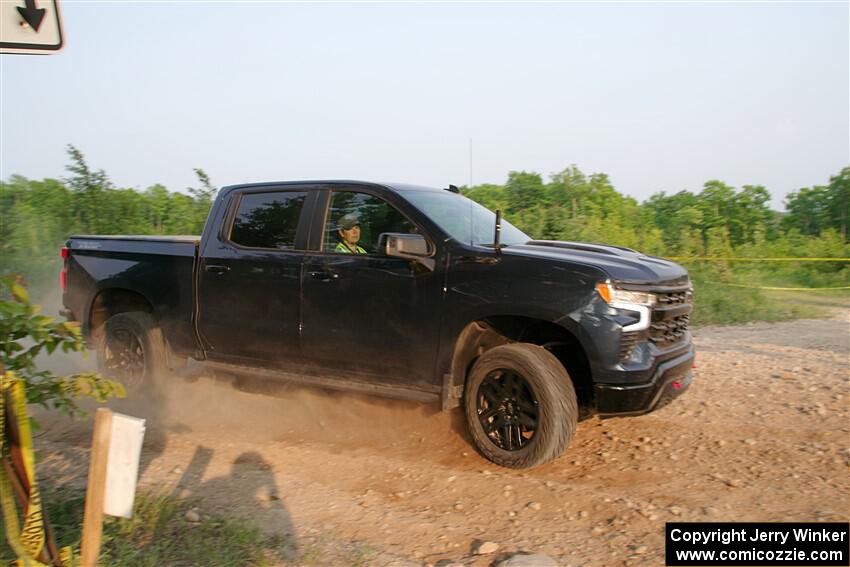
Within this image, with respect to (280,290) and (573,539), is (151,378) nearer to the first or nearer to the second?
(280,290)

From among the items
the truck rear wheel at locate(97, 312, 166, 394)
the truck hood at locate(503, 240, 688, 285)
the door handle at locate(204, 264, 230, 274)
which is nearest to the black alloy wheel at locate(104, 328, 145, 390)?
the truck rear wheel at locate(97, 312, 166, 394)

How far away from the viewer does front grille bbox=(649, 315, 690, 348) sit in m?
4.37

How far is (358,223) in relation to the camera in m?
5.18

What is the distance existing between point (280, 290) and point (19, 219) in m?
10.9

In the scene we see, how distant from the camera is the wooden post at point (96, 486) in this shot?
2451mm

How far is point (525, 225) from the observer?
47.7ft

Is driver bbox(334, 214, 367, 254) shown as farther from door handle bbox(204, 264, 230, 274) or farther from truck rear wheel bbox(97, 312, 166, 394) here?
truck rear wheel bbox(97, 312, 166, 394)

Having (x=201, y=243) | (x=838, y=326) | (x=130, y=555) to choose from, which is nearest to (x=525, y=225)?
(x=838, y=326)

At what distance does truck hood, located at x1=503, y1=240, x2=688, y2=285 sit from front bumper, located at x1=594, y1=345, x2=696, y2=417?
569mm

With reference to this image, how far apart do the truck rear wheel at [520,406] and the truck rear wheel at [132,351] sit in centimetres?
295

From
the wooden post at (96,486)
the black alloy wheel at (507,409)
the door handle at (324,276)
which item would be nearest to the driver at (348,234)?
Result: the door handle at (324,276)

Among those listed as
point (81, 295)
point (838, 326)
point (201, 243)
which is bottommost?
point (838, 326)

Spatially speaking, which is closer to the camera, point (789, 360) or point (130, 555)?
point (130, 555)

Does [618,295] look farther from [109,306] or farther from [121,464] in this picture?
[109,306]
